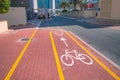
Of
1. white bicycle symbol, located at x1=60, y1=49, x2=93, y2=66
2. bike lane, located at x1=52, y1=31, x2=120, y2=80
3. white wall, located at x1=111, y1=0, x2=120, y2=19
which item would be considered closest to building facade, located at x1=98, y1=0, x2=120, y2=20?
white wall, located at x1=111, y1=0, x2=120, y2=19

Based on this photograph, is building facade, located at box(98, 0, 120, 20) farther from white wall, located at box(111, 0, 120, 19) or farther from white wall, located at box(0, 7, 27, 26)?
white wall, located at box(0, 7, 27, 26)

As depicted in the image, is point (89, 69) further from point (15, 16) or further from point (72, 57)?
point (15, 16)

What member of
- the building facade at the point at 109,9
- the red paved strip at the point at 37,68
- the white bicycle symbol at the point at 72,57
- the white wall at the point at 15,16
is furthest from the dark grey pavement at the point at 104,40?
the white wall at the point at 15,16

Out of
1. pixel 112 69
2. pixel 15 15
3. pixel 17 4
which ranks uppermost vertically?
pixel 17 4

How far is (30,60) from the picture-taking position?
328 inches

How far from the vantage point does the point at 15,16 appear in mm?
27875

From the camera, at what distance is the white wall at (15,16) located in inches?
1050

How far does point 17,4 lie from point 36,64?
135 feet

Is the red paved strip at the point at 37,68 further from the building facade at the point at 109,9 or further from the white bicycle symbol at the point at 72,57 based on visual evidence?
the building facade at the point at 109,9

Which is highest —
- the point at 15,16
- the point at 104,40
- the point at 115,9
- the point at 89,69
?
the point at 115,9

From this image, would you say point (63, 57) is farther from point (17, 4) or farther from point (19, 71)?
point (17, 4)

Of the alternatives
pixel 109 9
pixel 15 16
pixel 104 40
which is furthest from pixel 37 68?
pixel 109 9

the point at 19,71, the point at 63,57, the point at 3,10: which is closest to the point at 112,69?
the point at 63,57

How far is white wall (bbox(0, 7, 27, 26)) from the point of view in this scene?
2666 centimetres
